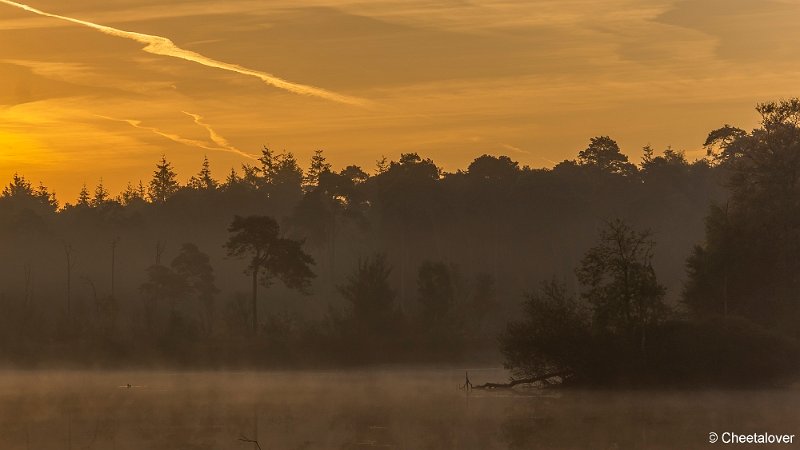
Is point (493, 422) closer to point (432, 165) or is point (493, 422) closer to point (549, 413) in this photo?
point (549, 413)

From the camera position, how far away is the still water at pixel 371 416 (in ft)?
149

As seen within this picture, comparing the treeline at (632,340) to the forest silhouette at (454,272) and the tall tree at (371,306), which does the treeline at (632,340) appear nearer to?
the forest silhouette at (454,272)

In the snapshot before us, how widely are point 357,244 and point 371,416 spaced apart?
106 meters

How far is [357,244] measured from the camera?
159625 mm

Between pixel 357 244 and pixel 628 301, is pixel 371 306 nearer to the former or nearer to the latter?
pixel 628 301

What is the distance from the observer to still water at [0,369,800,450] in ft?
149

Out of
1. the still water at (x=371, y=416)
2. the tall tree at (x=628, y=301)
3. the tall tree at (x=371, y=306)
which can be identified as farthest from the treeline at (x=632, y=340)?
the tall tree at (x=371, y=306)

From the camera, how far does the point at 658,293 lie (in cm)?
6406

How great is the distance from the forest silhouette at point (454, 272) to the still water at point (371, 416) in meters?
3.51

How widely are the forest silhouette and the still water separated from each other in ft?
11.5

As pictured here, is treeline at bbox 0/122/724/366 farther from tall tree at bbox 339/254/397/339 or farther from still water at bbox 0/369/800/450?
still water at bbox 0/369/800/450

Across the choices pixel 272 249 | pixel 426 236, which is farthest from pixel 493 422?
pixel 426 236

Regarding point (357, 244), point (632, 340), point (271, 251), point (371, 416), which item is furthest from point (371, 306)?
point (357, 244)

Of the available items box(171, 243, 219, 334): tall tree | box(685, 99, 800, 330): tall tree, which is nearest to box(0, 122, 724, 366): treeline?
box(171, 243, 219, 334): tall tree
